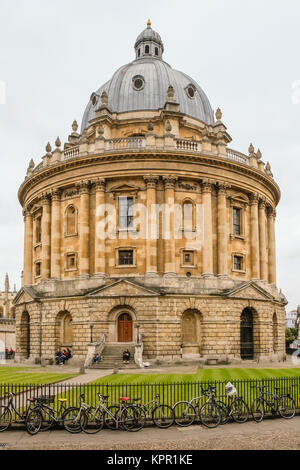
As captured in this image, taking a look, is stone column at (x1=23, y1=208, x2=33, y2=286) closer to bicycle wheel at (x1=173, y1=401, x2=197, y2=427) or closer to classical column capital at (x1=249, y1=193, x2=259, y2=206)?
classical column capital at (x1=249, y1=193, x2=259, y2=206)

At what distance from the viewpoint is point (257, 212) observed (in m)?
49.1

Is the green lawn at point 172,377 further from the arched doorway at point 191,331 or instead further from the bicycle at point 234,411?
the arched doorway at point 191,331

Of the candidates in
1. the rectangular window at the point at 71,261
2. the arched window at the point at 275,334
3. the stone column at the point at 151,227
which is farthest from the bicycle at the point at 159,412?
the arched window at the point at 275,334

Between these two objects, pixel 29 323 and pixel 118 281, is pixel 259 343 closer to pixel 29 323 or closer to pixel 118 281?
pixel 118 281

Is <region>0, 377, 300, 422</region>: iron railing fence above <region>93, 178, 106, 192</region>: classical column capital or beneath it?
beneath

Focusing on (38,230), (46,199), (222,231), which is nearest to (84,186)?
(46,199)

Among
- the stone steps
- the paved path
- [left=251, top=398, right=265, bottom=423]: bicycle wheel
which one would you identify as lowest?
the stone steps

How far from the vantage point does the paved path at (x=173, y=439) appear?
1346 centimetres

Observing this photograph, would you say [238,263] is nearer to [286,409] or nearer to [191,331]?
[191,331]

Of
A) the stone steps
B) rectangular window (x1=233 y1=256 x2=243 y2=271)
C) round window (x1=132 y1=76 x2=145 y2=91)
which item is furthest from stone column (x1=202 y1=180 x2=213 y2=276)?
round window (x1=132 y1=76 x2=145 y2=91)

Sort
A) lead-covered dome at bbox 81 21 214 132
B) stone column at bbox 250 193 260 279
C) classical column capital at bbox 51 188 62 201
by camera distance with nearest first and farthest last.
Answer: classical column capital at bbox 51 188 62 201 → stone column at bbox 250 193 260 279 → lead-covered dome at bbox 81 21 214 132

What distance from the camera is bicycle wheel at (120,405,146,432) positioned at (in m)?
15.2

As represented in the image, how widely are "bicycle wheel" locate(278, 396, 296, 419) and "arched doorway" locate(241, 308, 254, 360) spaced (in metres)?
27.3

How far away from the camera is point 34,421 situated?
15.2 metres
